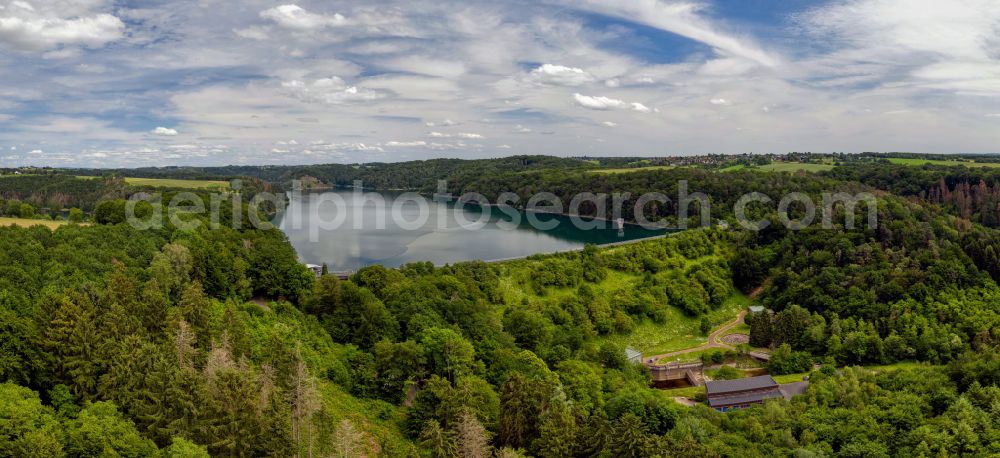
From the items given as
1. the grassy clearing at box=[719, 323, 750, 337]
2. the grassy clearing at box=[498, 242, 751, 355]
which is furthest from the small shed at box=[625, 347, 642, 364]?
the grassy clearing at box=[719, 323, 750, 337]

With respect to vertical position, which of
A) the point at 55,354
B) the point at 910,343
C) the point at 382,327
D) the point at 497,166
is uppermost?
the point at 497,166

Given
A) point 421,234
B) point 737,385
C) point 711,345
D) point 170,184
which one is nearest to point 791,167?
point 421,234

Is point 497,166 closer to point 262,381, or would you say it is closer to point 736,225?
point 736,225

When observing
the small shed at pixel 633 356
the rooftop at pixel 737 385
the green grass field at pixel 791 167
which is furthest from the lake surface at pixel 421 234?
the green grass field at pixel 791 167

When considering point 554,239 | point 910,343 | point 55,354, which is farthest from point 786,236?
point 55,354

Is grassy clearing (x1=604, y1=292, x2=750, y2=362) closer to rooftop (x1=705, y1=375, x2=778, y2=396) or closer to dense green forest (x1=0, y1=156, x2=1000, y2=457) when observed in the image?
dense green forest (x1=0, y1=156, x2=1000, y2=457)

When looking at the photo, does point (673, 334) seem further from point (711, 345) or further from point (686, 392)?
point (686, 392)
